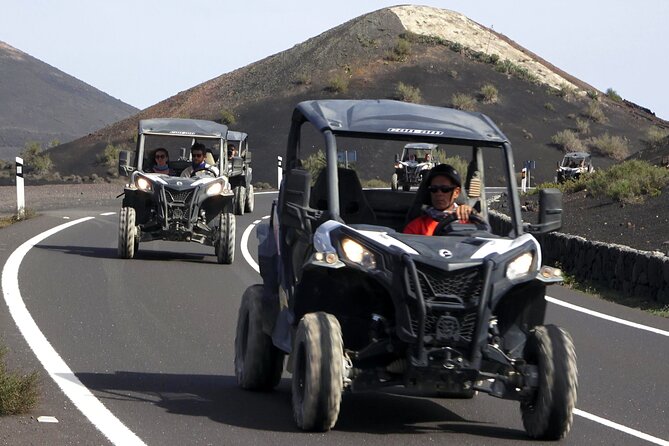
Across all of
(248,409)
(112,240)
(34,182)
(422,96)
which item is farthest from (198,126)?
(422,96)

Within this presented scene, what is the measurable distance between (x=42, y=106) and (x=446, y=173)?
166m

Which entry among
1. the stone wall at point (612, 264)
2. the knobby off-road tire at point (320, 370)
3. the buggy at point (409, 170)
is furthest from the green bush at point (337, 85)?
A: the knobby off-road tire at point (320, 370)

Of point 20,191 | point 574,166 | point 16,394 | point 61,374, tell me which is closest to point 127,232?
point 20,191

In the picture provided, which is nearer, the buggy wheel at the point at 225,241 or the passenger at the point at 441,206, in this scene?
the passenger at the point at 441,206

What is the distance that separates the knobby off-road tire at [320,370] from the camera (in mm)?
8031

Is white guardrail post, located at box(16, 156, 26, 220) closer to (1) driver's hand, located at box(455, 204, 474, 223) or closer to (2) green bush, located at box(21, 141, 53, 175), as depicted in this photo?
(1) driver's hand, located at box(455, 204, 474, 223)

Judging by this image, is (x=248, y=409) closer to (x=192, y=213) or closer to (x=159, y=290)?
(x=159, y=290)

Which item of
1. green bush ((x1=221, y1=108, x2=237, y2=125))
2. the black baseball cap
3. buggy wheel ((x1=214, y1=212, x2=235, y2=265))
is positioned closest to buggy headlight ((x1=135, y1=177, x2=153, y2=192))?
buggy wheel ((x1=214, y1=212, x2=235, y2=265))

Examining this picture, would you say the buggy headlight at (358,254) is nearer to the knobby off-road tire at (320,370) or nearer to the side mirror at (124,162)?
the knobby off-road tire at (320,370)

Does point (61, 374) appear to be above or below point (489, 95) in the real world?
below

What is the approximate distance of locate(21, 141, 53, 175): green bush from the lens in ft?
259

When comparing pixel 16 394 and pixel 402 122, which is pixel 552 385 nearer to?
pixel 402 122

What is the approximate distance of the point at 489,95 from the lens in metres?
97.8

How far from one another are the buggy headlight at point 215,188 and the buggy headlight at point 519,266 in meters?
13.5
